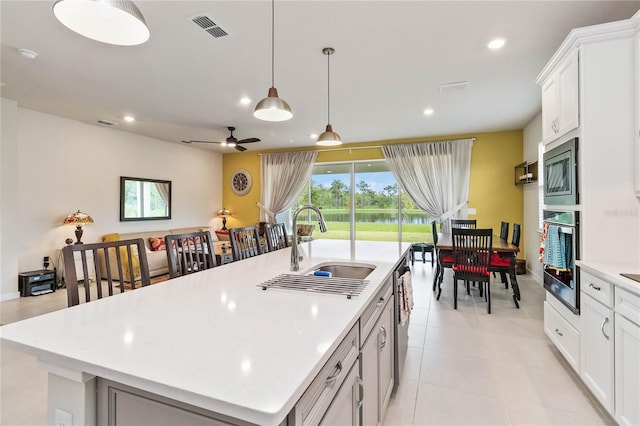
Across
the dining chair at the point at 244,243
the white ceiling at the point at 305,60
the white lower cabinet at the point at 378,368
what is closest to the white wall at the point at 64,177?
the white ceiling at the point at 305,60

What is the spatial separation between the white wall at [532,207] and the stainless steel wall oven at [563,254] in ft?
8.15

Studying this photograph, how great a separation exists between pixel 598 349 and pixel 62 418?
2636 millimetres

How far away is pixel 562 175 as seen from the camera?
2281 mm

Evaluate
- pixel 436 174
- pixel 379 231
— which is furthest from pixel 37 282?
pixel 436 174

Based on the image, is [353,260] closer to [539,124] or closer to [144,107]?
[144,107]

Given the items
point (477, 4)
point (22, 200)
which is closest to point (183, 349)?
point (477, 4)

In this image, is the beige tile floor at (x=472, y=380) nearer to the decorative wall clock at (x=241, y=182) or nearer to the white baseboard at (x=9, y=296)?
the white baseboard at (x=9, y=296)

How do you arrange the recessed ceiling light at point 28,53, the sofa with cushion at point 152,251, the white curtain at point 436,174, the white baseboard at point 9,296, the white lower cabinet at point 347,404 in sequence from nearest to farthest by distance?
1. the white lower cabinet at point 347,404
2. the recessed ceiling light at point 28,53
3. the white baseboard at point 9,296
4. the sofa with cushion at point 152,251
5. the white curtain at point 436,174

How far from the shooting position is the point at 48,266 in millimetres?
4746

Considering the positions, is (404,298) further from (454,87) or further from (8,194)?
(8,194)

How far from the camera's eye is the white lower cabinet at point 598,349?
175 centimetres

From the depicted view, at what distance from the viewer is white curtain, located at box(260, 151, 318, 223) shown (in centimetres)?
734

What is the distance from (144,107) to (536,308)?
19.0ft

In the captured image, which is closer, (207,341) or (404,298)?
(207,341)
